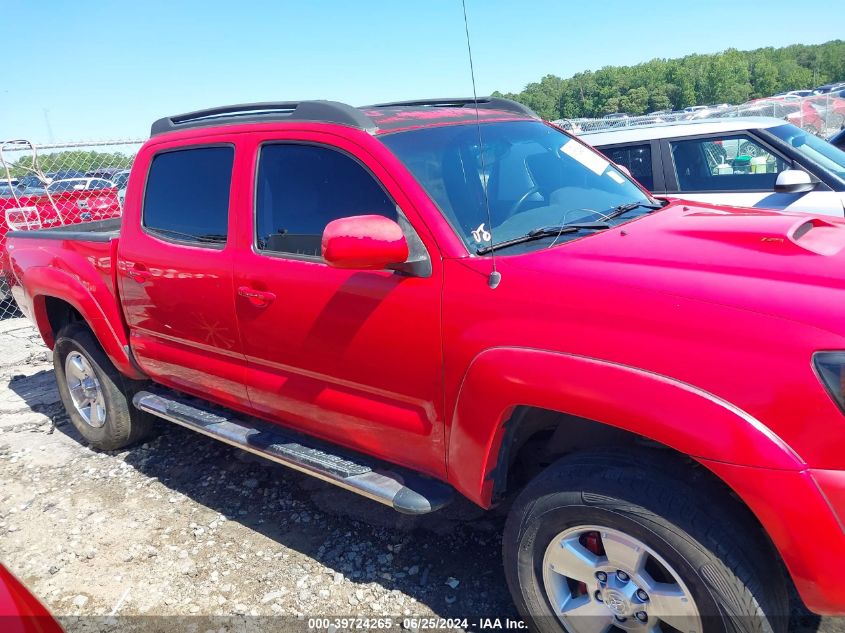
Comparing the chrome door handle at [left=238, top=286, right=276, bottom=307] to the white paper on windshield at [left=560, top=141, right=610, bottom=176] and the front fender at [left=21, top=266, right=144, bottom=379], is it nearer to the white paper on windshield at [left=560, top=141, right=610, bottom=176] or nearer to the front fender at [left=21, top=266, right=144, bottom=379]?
the front fender at [left=21, top=266, right=144, bottom=379]

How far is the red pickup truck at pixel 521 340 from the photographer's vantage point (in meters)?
1.81

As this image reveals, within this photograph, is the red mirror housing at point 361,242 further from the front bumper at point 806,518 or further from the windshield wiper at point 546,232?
the front bumper at point 806,518

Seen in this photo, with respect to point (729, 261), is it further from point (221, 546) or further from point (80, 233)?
point (80, 233)

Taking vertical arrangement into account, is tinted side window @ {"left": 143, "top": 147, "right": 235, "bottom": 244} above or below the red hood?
above

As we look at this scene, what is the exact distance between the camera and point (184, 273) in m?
3.41

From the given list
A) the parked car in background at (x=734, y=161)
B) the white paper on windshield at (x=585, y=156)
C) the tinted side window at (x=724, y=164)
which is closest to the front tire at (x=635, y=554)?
the white paper on windshield at (x=585, y=156)

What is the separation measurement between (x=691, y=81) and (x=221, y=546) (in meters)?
97.2

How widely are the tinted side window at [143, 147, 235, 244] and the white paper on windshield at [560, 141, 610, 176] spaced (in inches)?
66.2

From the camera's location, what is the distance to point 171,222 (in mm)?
3650

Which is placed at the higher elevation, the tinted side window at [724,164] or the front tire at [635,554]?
the tinted side window at [724,164]

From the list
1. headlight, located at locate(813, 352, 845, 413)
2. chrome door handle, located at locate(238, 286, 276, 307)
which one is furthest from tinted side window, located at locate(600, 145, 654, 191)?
headlight, located at locate(813, 352, 845, 413)

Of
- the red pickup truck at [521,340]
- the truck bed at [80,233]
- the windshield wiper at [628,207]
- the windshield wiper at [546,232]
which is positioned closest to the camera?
the red pickup truck at [521,340]

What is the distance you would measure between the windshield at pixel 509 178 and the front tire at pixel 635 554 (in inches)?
36.7

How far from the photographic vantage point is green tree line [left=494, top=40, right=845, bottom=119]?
7781 centimetres
